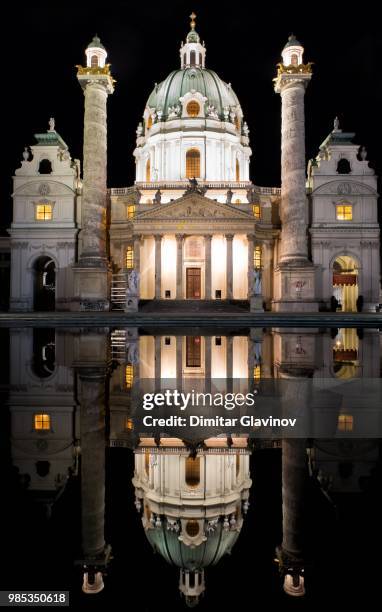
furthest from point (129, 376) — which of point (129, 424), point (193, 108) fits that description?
point (193, 108)

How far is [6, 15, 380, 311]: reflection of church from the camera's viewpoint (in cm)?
4097

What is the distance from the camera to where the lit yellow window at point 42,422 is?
5.14 m

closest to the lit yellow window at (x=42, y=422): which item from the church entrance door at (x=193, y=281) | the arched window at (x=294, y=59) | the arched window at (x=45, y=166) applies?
the church entrance door at (x=193, y=281)

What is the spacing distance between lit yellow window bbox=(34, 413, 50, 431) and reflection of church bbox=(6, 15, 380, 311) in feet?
111

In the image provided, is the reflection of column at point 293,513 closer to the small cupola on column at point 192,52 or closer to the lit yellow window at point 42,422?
the lit yellow window at point 42,422

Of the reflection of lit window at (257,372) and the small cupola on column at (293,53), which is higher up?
the small cupola on column at (293,53)

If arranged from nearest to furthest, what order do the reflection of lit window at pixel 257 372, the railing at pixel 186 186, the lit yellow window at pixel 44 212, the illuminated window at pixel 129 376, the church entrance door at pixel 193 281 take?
the illuminated window at pixel 129 376 → the reflection of lit window at pixel 257 372 → the lit yellow window at pixel 44 212 → the church entrance door at pixel 193 281 → the railing at pixel 186 186

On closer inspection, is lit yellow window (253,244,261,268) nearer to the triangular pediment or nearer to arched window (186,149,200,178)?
the triangular pediment

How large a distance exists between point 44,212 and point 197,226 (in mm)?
15285

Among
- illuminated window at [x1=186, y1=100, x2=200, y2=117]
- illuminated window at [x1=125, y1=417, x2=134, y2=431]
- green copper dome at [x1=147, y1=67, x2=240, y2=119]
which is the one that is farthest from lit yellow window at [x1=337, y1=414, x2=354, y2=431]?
→ green copper dome at [x1=147, y1=67, x2=240, y2=119]

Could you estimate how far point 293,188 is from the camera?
40.9 metres

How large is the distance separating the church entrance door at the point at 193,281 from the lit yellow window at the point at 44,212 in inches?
568

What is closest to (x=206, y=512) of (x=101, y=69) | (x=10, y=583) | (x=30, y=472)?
(x=10, y=583)

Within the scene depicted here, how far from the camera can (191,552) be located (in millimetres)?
2605
